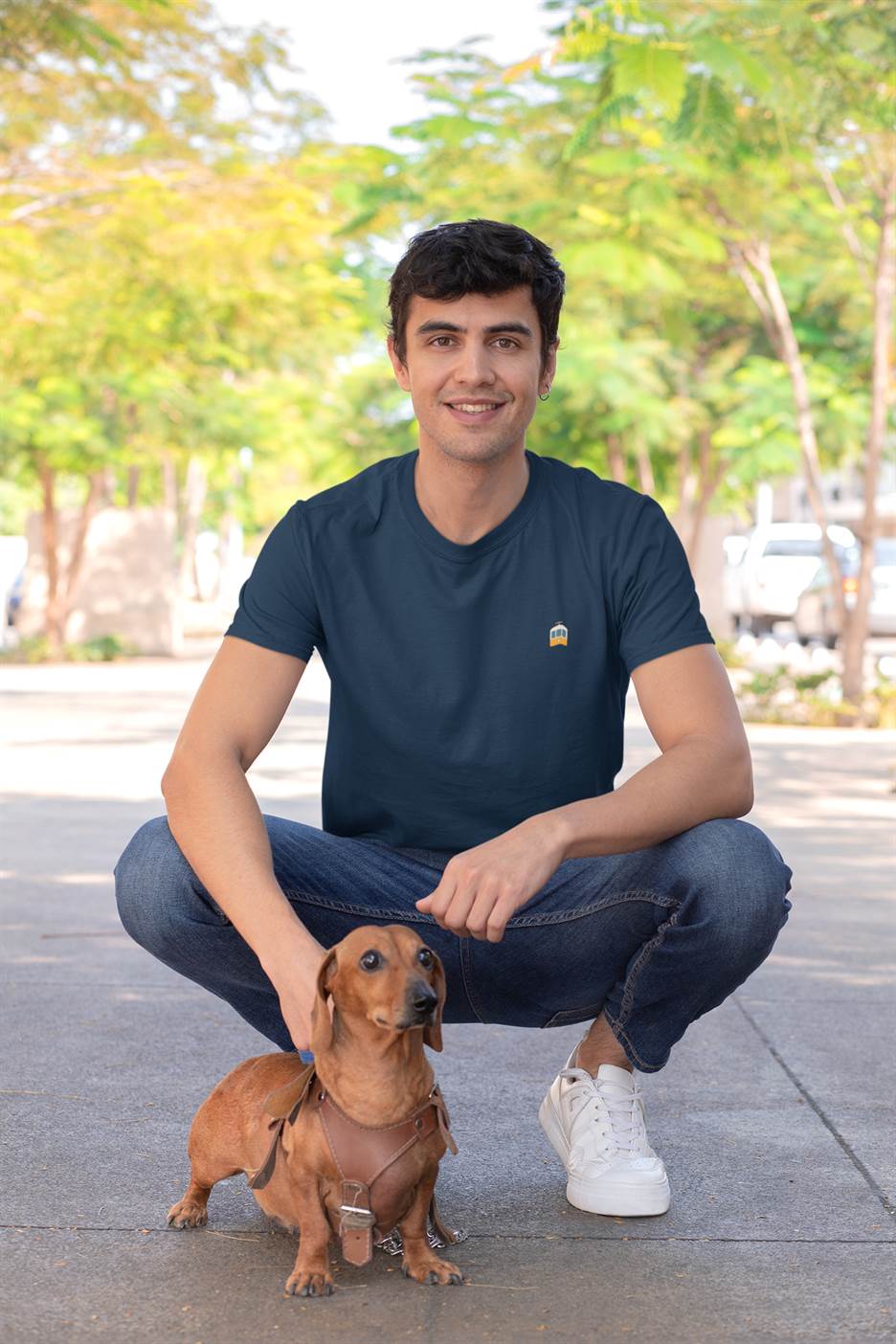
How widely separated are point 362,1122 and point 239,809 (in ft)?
2.04

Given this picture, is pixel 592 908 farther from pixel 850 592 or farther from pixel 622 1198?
pixel 850 592

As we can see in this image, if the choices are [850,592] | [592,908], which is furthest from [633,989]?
[850,592]

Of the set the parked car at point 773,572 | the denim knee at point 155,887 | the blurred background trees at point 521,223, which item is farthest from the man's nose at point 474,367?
the parked car at point 773,572

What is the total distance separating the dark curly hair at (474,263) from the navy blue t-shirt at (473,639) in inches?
17.3

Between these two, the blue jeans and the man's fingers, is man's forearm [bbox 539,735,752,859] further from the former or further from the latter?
the man's fingers

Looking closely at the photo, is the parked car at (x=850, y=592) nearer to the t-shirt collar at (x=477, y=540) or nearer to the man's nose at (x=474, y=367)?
the t-shirt collar at (x=477, y=540)

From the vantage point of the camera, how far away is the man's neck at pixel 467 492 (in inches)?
143

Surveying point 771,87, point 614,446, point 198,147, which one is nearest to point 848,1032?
point 771,87

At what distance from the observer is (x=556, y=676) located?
352 cm

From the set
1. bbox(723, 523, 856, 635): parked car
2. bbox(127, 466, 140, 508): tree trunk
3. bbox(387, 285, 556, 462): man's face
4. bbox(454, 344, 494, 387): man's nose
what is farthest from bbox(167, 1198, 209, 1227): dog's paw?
bbox(723, 523, 856, 635): parked car

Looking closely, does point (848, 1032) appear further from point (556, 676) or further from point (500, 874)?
point (500, 874)

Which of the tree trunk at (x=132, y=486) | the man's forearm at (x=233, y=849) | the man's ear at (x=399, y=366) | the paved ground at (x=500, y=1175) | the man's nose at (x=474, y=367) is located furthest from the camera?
the tree trunk at (x=132, y=486)

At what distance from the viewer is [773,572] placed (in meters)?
→ 31.0

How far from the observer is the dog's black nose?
2.73m
